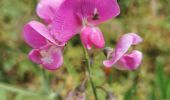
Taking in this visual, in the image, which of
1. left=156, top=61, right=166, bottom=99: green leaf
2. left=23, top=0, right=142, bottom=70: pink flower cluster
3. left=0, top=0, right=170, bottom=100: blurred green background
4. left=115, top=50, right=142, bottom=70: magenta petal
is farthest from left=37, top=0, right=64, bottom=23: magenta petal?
left=0, top=0, right=170, bottom=100: blurred green background

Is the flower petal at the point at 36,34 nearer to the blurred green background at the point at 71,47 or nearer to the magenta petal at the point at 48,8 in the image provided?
the magenta petal at the point at 48,8

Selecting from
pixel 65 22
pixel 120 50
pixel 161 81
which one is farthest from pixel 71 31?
pixel 161 81

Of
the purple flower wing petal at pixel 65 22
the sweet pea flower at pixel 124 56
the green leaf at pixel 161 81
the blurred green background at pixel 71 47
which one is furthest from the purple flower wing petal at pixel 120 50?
the blurred green background at pixel 71 47

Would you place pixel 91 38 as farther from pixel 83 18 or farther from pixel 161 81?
pixel 161 81

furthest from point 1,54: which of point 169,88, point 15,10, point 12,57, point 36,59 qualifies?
point 36,59

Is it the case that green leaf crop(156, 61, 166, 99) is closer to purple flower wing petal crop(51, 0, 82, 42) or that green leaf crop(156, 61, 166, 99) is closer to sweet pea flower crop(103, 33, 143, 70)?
sweet pea flower crop(103, 33, 143, 70)

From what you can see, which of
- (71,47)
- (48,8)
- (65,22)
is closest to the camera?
(65,22)

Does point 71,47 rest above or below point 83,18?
below
